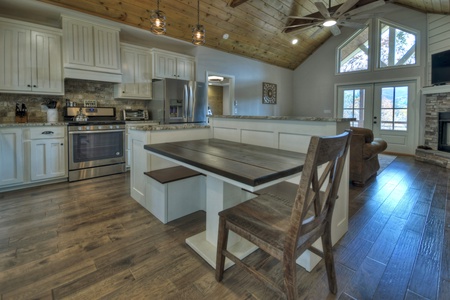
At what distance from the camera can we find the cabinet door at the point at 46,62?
3.43 meters

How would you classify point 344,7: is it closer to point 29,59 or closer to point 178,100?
point 178,100

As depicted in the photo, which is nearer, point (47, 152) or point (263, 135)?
point (263, 135)

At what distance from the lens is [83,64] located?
148 inches

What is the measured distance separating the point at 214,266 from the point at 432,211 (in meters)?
2.54

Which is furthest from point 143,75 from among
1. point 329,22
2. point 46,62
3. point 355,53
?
point 355,53

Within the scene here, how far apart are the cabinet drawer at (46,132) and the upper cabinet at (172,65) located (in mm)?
1928

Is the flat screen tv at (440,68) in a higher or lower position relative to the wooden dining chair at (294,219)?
higher

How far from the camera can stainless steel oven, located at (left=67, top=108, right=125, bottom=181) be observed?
3645 millimetres

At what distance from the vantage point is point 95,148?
3854 millimetres

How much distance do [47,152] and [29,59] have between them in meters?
1.34

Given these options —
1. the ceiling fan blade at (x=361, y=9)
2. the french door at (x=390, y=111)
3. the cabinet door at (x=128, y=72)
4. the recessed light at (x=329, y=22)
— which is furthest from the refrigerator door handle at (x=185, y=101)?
the french door at (x=390, y=111)

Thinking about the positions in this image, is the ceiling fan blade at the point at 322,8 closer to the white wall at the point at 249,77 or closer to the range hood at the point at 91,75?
the white wall at the point at 249,77

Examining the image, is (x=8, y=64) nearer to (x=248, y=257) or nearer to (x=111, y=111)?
(x=111, y=111)

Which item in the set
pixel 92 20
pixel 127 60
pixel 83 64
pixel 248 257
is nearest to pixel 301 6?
pixel 127 60
